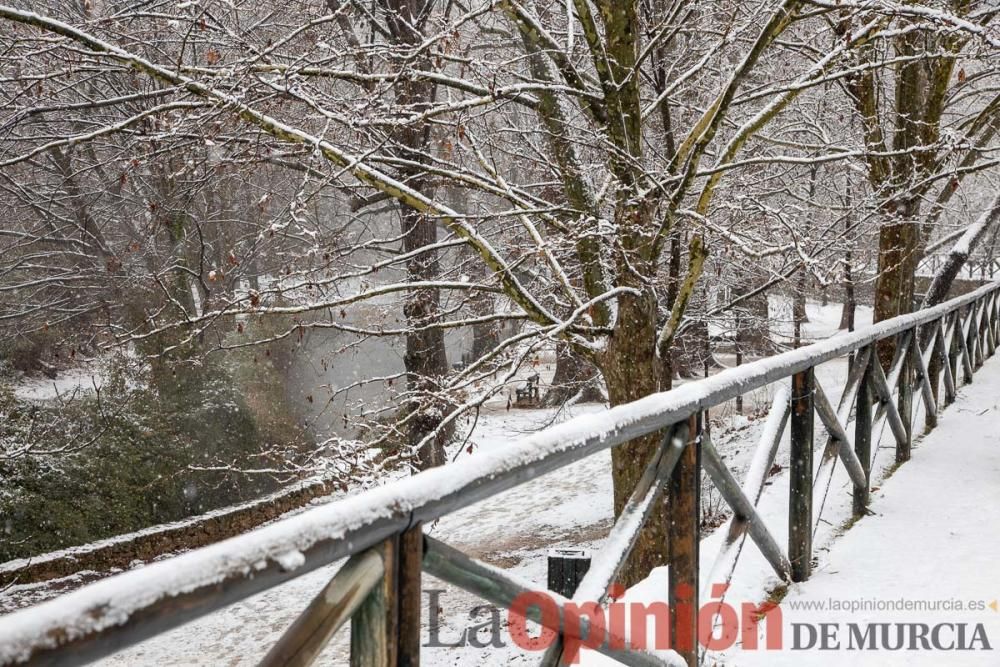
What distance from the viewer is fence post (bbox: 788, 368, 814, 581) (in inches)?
148

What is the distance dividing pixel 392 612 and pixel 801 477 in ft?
9.70

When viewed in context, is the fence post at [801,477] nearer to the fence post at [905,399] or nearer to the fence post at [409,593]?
the fence post at [905,399]

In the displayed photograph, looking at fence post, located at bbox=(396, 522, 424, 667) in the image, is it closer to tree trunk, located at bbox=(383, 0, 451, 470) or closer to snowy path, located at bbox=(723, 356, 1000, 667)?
snowy path, located at bbox=(723, 356, 1000, 667)

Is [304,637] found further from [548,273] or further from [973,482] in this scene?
[548,273]

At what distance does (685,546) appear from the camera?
9.22 feet

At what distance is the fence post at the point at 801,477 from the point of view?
3.77 m

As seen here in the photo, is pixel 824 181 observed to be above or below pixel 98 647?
above

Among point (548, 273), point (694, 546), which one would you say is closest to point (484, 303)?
point (548, 273)

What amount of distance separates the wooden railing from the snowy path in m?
0.28

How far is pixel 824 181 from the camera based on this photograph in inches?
433

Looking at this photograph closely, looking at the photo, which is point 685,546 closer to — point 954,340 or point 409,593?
point 409,593

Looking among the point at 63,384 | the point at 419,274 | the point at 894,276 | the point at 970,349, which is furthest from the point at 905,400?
the point at 63,384

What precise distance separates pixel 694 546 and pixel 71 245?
1755 centimetres

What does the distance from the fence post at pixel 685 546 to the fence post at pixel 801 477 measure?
3.97 feet
